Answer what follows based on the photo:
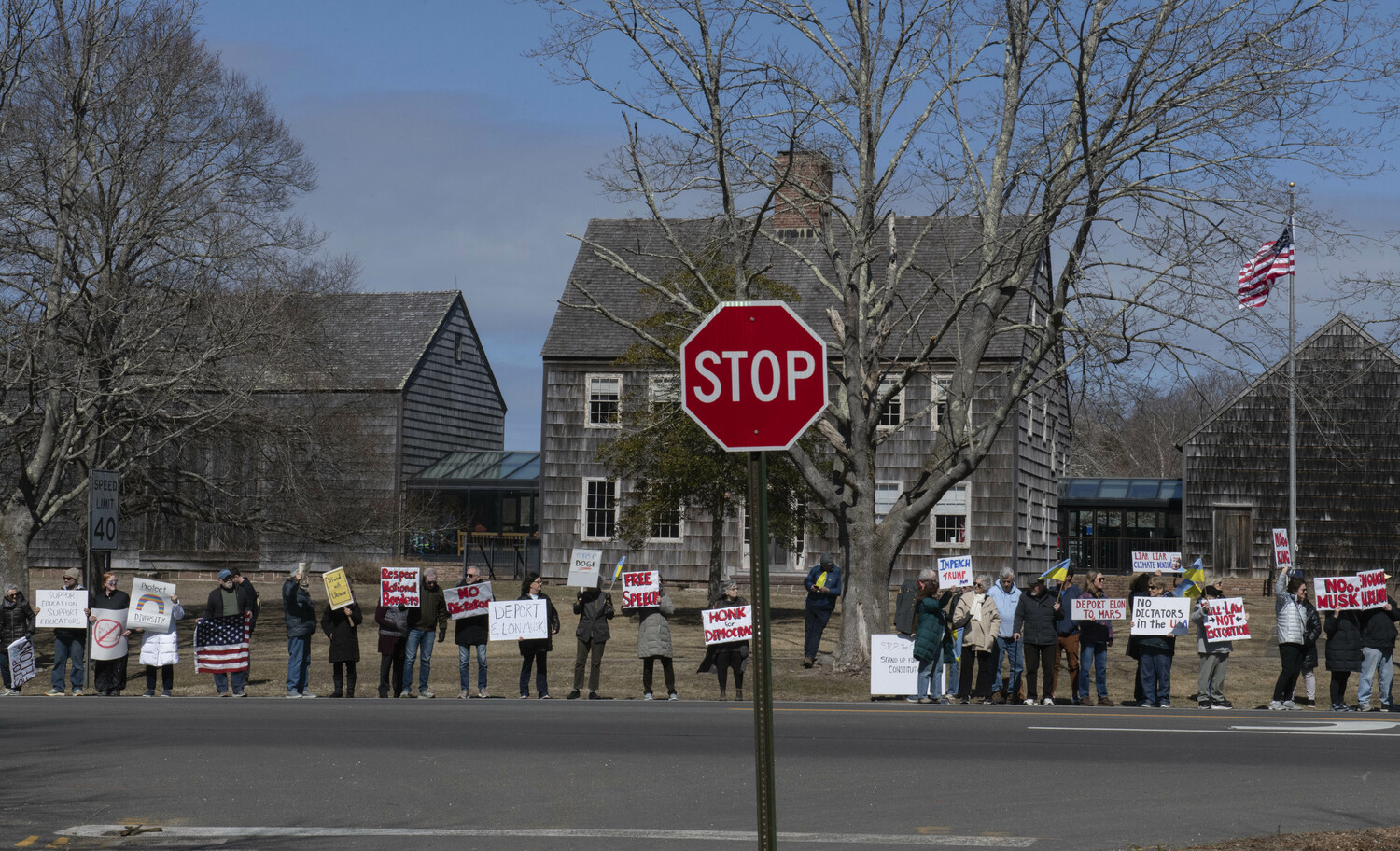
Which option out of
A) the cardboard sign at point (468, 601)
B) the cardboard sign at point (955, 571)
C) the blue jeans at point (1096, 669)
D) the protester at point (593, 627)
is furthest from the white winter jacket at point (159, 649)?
the blue jeans at point (1096, 669)

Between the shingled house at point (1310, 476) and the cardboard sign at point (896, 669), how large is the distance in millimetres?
23327

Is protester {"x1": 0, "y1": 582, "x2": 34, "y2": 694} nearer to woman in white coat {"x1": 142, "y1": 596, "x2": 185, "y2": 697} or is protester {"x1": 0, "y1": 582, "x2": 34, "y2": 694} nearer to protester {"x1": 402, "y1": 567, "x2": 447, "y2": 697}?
woman in white coat {"x1": 142, "y1": 596, "x2": 185, "y2": 697}

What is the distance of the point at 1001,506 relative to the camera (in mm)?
39031

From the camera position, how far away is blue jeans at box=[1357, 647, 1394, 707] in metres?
18.5

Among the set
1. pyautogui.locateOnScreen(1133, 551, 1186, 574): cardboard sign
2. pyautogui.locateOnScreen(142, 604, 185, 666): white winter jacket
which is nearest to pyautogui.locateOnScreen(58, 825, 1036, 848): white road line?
pyautogui.locateOnScreen(142, 604, 185, 666): white winter jacket

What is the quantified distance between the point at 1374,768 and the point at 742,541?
28.5 meters

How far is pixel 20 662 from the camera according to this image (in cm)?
2122

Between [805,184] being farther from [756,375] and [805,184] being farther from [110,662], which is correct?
[756,375]

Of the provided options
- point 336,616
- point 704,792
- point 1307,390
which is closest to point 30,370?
point 336,616

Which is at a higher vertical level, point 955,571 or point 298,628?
point 955,571

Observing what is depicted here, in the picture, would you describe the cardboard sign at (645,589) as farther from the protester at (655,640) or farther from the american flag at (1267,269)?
the american flag at (1267,269)

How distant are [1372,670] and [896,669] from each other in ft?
19.5

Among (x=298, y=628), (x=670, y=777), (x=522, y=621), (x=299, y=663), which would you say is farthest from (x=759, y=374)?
(x=299, y=663)

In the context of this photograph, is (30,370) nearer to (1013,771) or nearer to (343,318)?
(1013,771)
